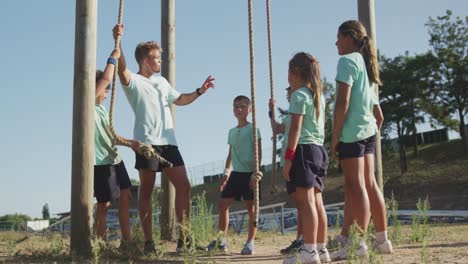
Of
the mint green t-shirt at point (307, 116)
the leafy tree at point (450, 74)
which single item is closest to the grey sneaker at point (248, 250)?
the mint green t-shirt at point (307, 116)

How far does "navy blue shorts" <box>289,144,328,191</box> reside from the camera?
4.45m

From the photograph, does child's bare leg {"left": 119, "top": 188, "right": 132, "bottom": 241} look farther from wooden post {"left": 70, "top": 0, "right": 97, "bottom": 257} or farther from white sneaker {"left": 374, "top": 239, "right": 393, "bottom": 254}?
white sneaker {"left": 374, "top": 239, "right": 393, "bottom": 254}

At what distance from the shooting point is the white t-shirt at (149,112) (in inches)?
207

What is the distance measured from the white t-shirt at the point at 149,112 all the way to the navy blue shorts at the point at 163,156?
0.05 meters

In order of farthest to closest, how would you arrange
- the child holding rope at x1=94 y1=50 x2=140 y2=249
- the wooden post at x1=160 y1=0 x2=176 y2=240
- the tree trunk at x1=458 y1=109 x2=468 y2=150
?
the tree trunk at x1=458 y1=109 x2=468 y2=150 < the wooden post at x1=160 y1=0 x2=176 y2=240 < the child holding rope at x1=94 y1=50 x2=140 y2=249

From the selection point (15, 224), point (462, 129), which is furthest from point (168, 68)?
point (462, 129)

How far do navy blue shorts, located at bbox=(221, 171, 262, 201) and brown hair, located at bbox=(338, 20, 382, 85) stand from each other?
188 centimetres

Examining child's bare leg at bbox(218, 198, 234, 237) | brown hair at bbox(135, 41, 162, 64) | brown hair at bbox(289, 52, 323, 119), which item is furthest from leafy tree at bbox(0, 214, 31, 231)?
brown hair at bbox(289, 52, 323, 119)

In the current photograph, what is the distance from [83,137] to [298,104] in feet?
6.84

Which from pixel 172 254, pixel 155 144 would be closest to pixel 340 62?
pixel 155 144

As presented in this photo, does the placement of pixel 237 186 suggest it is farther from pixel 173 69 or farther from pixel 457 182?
pixel 457 182

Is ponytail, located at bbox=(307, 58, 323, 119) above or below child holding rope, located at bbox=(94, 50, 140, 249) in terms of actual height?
above

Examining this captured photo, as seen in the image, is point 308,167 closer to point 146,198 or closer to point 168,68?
point 146,198

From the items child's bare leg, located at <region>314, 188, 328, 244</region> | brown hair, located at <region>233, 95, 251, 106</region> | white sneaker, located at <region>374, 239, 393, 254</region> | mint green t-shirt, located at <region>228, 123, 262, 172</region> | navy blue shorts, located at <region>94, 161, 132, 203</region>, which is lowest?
white sneaker, located at <region>374, 239, 393, 254</region>
